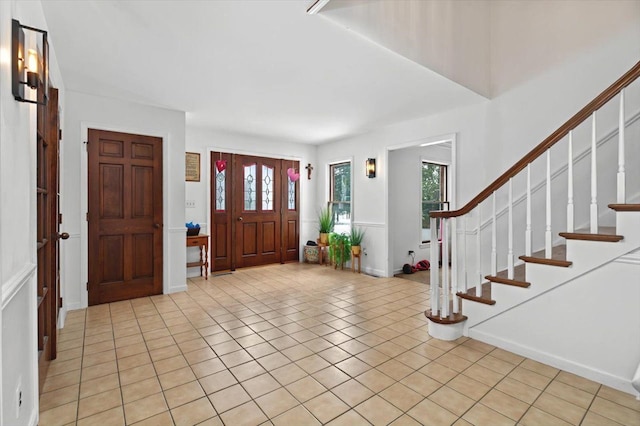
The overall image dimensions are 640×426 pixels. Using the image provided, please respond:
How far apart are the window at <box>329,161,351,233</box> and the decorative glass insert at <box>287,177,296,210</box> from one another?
30.3 inches

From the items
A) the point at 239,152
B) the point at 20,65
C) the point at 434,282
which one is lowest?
the point at 434,282

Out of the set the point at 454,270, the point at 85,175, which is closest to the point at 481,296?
the point at 454,270

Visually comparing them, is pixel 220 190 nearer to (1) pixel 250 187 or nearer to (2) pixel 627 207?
(1) pixel 250 187

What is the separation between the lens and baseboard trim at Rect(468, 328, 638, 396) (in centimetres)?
208

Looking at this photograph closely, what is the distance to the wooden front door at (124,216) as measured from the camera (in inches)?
149

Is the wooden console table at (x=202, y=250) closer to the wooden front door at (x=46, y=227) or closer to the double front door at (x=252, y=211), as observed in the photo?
the double front door at (x=252, y=211)

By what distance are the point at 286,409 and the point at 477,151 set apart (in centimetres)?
372

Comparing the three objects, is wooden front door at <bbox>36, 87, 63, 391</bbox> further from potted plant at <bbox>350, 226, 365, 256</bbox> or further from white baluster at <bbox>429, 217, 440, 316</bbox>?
potted plant at <bbox>350, 226, 365, 256</bbox>

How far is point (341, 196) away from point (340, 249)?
116 centimetres

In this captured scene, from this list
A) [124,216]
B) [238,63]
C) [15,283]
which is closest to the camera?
[15,283]

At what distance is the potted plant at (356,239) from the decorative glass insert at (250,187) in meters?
1.99

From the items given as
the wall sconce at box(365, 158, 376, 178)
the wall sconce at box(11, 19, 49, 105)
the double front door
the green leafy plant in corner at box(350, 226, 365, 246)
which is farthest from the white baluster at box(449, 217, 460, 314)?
the double front door

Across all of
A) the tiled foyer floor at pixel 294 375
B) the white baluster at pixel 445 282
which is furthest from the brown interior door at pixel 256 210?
the white baluster at pixel 445 282

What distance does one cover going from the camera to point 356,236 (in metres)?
5.68
